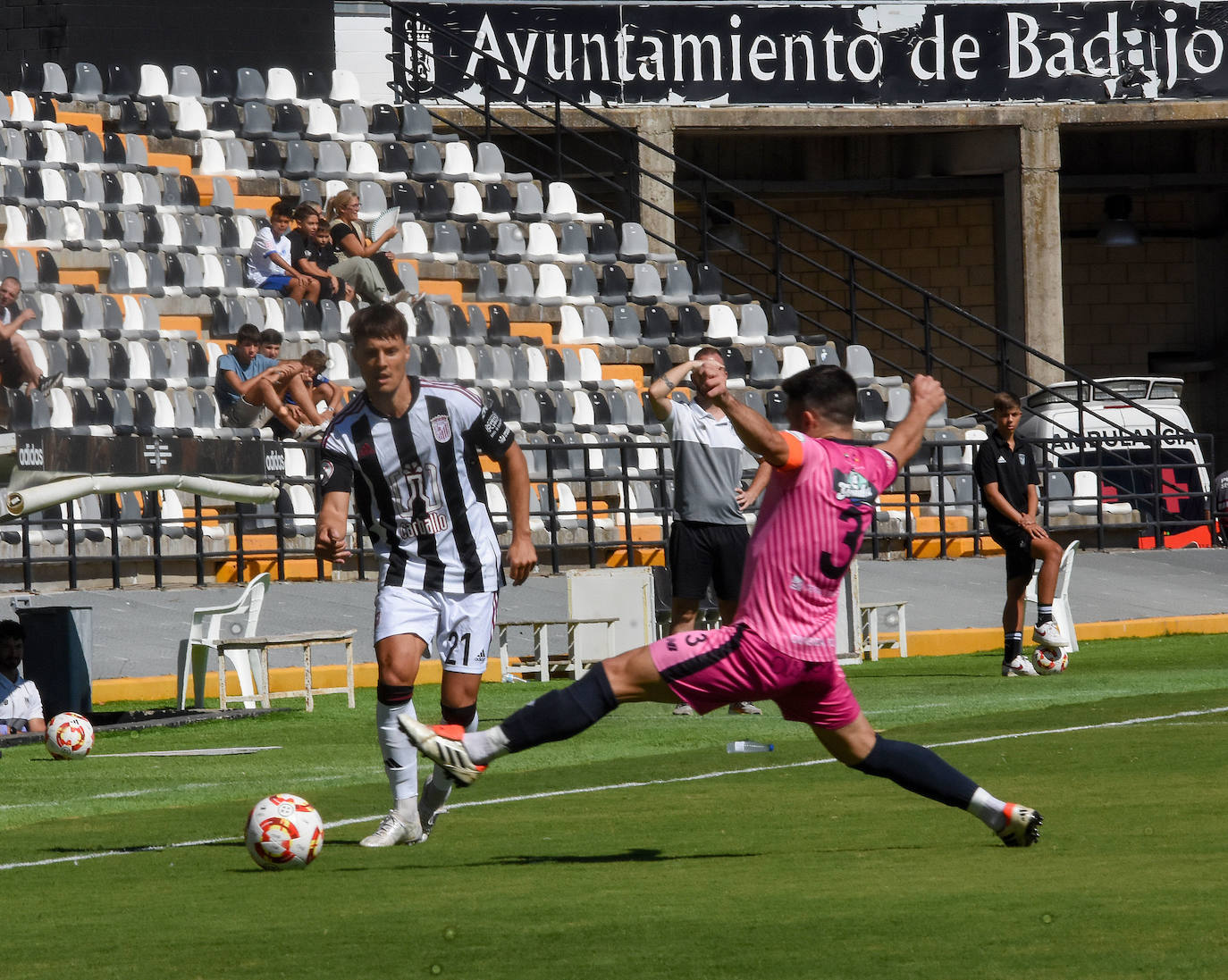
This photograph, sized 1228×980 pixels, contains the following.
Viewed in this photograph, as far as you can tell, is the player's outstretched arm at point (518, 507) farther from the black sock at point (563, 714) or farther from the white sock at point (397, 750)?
the black sock at point (563, 714)

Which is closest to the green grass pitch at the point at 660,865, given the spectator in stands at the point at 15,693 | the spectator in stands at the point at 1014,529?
the spectator in stands at the point at 15,693

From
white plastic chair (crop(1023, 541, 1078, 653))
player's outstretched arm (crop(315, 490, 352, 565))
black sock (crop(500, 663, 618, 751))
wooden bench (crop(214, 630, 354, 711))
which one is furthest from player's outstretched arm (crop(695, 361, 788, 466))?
white plastic chair (crop(1023, 541, 1078, 653))

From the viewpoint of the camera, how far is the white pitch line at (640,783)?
8.41m

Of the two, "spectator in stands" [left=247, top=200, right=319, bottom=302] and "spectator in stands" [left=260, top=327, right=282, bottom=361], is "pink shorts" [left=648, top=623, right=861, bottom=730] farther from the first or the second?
"spectator in stands" [left=247, top=200, right=319, bottom=302]

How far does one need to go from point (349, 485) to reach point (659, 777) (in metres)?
3.10

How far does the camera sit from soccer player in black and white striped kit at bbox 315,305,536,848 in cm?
810

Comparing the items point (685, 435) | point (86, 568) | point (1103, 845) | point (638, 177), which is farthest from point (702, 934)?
point (638, 177)

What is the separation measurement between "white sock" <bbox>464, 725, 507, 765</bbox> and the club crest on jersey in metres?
1.38

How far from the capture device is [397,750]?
8133mm

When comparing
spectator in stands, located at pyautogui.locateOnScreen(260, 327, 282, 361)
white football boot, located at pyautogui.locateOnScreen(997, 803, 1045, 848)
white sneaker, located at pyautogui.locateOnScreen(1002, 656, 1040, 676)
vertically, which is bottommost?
white sneaker, located at pyautogui.locateOnScreen(1002, 656, 1040, 676)

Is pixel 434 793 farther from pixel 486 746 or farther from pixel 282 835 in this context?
pixel 486 746

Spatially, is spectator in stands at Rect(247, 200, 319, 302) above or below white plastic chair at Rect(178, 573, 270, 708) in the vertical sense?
above

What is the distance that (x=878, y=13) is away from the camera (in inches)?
1254

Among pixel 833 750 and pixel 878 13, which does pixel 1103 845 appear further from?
pixel 878 13
